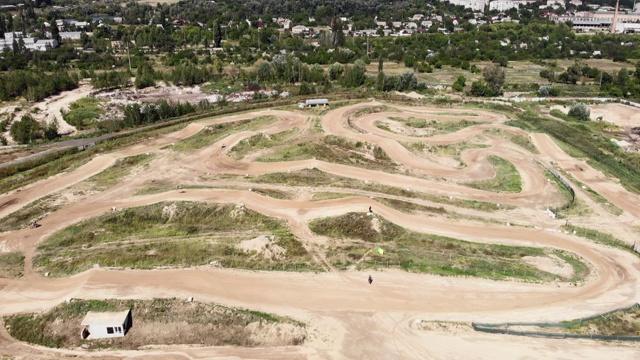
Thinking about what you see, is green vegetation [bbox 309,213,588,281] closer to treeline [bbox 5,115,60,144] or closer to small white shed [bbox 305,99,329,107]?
small white shed [bbox 305,99,329,107]

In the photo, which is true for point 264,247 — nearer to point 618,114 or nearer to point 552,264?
point 552,264

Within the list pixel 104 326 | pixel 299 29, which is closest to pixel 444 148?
pixel 104 326

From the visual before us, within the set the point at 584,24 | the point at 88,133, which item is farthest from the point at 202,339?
the point at 584,24

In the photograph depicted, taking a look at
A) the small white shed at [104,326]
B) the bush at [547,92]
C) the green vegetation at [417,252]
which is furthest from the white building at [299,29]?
the small white shed at [104,326]

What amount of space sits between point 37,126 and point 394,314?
65.8 m

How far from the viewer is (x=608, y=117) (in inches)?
3312

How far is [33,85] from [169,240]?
80.6m

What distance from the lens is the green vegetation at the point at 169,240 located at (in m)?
37.3

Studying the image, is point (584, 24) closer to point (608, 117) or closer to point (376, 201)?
point (608, 117)

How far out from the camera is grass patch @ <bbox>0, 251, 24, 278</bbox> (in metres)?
36.7

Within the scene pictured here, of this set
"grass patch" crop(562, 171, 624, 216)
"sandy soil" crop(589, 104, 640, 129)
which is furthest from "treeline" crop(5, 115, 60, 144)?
"sandy soil" crop(589, 104, 640, 129)

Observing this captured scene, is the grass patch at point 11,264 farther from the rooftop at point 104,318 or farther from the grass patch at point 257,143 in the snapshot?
the grass patch at point 257,143

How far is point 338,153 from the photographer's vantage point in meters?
59.3

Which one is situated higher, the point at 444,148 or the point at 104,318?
the point at 444,148
